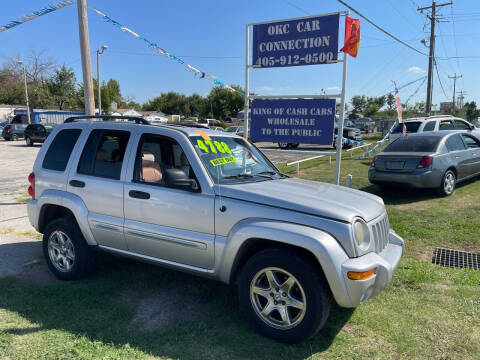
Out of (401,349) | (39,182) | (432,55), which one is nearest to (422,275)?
(401,349)

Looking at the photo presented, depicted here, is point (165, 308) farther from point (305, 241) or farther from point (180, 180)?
point (305, 241)

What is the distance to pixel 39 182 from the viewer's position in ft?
15.3

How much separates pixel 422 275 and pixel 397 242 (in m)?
0.99

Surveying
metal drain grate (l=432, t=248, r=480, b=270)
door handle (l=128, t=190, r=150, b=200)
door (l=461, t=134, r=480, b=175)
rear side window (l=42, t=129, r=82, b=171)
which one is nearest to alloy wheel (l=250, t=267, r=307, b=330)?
door handle (l=128, t=190, r=150, b=200)

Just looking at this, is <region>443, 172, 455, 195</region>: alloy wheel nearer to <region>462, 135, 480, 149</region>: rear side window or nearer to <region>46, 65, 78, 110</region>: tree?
<region>462, 135, 480, 149</region>: rear side window

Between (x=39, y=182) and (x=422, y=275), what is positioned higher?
(x=39, y=182)

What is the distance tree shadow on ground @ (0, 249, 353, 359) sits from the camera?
3.12 metres

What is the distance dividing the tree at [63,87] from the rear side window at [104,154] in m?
60.5

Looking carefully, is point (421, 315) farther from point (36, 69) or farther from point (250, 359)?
point (36, 69)

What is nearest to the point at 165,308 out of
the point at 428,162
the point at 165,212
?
the point at 165,212

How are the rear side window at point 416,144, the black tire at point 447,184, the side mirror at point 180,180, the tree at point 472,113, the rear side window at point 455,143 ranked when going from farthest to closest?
the tree at point 472,113 → the rear side window at point 455,143 → the rear side window at point 416,144 → the black tire at point 447,184 → the side mirror at point 180,180

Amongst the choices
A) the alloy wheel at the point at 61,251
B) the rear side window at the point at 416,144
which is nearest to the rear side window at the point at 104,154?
the alloy wheel at the point at 61,251

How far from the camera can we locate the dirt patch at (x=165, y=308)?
3564 millimetres

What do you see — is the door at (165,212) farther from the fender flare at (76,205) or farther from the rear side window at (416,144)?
the rear side window at (416,144)
